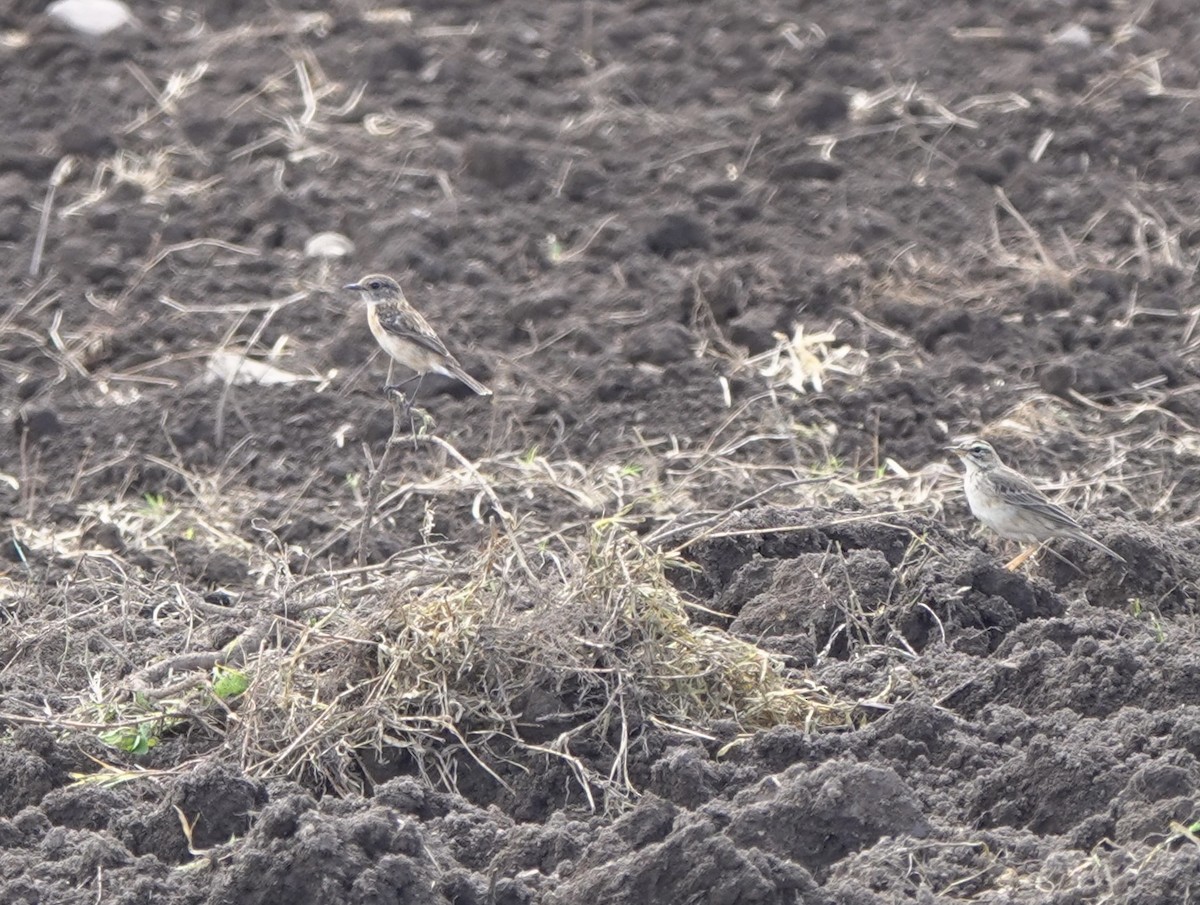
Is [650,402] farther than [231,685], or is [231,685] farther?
[650,402]

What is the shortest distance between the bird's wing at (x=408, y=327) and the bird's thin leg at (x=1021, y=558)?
2661mm

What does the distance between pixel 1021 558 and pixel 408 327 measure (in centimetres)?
294

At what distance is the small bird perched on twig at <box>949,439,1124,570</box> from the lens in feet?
26.9

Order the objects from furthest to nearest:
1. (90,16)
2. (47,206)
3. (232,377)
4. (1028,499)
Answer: (90,16), (47,206), (232,377), (1028,499)

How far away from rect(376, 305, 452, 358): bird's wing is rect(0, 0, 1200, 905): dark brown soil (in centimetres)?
65

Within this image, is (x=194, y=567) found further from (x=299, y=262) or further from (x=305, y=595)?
(x=299, y=262)

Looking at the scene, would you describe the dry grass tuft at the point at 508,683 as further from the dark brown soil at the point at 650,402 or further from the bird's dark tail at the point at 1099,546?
the bird's dark tail at the point at 1099,546

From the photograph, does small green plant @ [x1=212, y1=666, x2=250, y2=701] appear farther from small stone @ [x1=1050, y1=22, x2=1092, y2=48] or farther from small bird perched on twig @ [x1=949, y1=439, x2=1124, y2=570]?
small stone @ [x1=1050, y1=22, x2=1092, y2=48]

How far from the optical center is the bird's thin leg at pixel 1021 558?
8234mm

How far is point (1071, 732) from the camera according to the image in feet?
21.2

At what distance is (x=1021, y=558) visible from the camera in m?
8.28

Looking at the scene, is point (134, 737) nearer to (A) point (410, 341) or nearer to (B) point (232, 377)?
(A) point (410, 341)

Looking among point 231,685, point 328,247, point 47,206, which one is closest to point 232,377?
point 328,247

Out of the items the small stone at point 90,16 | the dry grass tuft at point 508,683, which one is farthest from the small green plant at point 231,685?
the small stone at point 90,16
